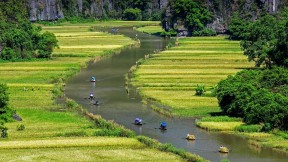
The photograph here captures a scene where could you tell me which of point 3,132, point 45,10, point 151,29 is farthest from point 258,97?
point 45,10

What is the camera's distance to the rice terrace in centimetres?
3070

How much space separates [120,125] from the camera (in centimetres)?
3544

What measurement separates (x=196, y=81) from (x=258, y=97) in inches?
602

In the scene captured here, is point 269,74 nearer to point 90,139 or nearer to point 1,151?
point 90,139

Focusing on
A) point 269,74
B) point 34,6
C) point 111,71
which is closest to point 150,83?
point 111,71

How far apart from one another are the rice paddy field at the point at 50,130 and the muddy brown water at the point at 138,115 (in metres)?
1.37

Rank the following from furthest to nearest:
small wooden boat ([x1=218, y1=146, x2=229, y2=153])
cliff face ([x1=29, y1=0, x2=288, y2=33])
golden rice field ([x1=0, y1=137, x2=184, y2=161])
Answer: cliff face ([x1=29, y1=0, x2=288, y2=33]) → small wooden boat ([x1=218, y1=146, x2=229, y2=153]) → golden rice field ([x1=0, y1=137, x2=184, y2=161])

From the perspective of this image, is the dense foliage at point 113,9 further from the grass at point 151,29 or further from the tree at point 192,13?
the tree at point 192,13

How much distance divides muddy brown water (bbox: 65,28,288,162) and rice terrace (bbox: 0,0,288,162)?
0.05 m

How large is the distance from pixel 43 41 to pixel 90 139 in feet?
116

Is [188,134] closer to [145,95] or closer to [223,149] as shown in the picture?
[223,149]

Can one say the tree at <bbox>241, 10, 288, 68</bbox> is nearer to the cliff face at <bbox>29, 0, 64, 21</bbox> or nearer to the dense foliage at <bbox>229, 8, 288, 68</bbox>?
the dense foliage at <bbox>229, 8, 288, 68</bbox>

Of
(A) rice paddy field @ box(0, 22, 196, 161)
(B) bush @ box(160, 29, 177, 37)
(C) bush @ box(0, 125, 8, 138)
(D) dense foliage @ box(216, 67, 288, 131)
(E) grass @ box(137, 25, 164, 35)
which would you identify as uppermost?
(D) dense foliage @ box(216, 67, 288, 131)

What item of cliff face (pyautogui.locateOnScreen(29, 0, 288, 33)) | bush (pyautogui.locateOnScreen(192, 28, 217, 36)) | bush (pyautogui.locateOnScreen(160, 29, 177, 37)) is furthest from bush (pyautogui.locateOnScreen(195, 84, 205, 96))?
bush (pyautogui.locateOnScreen(160, 29, 177, 37))
